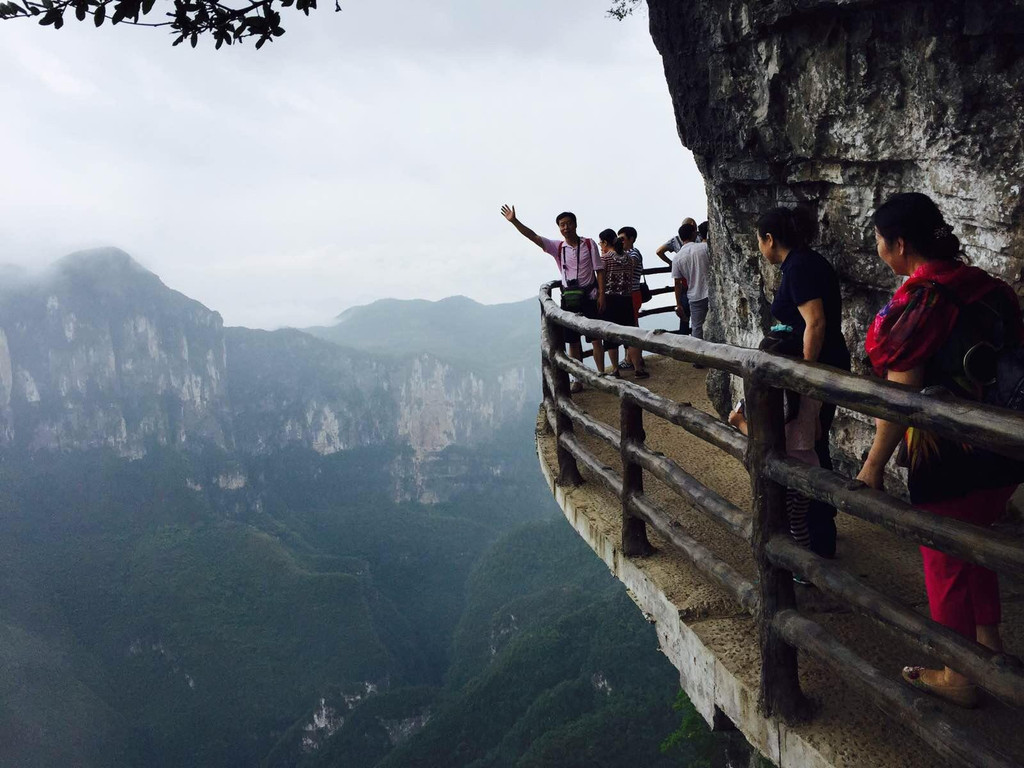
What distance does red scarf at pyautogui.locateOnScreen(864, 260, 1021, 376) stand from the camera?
2.04 m

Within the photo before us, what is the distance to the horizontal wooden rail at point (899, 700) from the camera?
5.43ft

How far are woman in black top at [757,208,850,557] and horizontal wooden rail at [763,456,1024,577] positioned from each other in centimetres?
93

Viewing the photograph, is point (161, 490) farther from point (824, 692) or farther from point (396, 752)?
point (824, 692)

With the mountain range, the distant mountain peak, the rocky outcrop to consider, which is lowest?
the mountain range

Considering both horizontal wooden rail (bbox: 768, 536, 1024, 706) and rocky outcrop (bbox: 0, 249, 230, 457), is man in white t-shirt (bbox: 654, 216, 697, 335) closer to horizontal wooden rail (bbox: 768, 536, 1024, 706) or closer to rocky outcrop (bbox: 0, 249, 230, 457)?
horizontal wooden rail (bbox: 768, 536, 1024, 706)

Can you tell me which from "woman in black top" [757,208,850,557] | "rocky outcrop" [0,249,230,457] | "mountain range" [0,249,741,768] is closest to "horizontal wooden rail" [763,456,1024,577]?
"woman in black top" [757,208,850,557]

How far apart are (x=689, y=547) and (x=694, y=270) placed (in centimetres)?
579

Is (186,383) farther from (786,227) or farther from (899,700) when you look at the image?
(899,700)

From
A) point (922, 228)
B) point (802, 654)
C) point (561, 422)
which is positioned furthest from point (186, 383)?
point (922, 228)

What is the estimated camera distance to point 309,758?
69.3 meters

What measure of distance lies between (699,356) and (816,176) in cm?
332

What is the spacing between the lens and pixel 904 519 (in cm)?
178

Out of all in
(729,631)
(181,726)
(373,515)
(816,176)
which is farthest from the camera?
(373,515)

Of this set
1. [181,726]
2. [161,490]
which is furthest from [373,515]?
[181,726]
